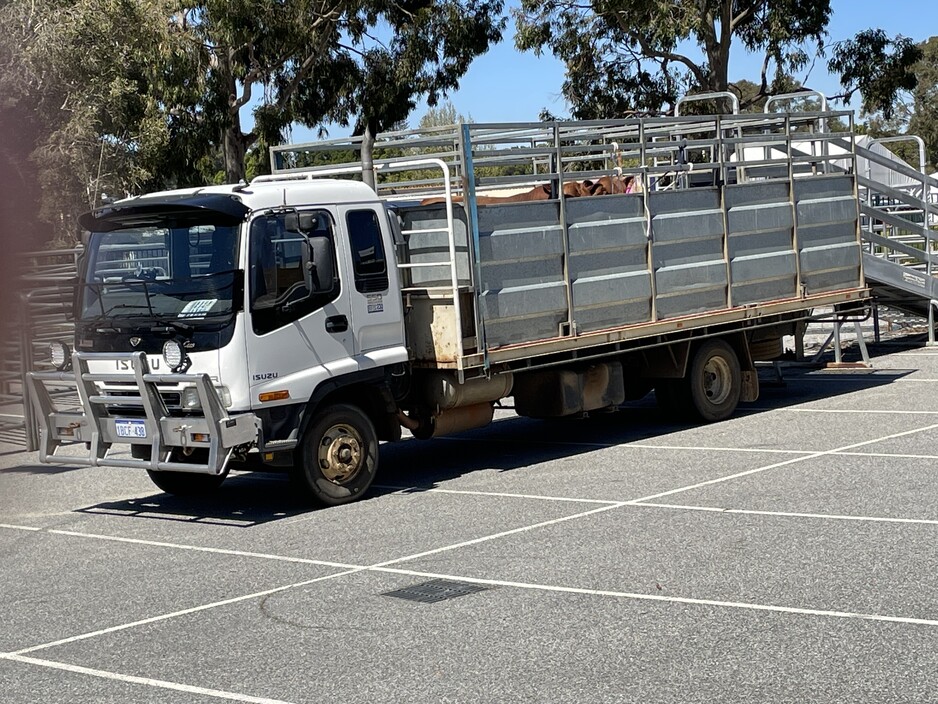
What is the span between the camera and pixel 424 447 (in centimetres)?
1367

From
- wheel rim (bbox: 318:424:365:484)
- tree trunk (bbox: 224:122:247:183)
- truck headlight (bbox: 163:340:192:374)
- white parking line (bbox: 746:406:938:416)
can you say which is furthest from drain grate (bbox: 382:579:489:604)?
tree trunk (bbox: 224:122:247:183)

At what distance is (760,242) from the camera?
1389cm

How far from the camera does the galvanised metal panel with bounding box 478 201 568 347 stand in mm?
11148

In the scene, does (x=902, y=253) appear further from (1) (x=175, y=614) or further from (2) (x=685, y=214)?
(1) (x=175, y=614)

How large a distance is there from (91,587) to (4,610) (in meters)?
0.65

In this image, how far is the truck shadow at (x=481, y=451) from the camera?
10.6 meters

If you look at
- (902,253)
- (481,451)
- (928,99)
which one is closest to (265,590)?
(481,451)

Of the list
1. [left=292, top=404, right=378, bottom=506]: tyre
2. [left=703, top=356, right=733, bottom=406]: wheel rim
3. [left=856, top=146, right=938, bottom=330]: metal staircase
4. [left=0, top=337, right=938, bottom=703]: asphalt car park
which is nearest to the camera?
[left=0, top=337, right=938, bottom=703]: asphalt car park

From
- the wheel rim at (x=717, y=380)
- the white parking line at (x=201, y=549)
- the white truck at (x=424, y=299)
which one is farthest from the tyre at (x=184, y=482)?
the wheel rim at (x=717, y=380)

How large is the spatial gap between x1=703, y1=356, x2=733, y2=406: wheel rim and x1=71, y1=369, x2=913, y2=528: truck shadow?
32 cm

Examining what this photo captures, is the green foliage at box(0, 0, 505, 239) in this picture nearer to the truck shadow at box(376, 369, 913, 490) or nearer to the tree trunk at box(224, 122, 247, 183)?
the tree trunk at box(224, 122, 247, 183)

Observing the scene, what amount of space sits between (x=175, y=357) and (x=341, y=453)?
163 cm

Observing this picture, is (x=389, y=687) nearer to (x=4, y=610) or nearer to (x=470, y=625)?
(x=470, y=625)

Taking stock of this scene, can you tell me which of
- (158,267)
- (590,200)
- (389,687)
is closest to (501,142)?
(590,200)
